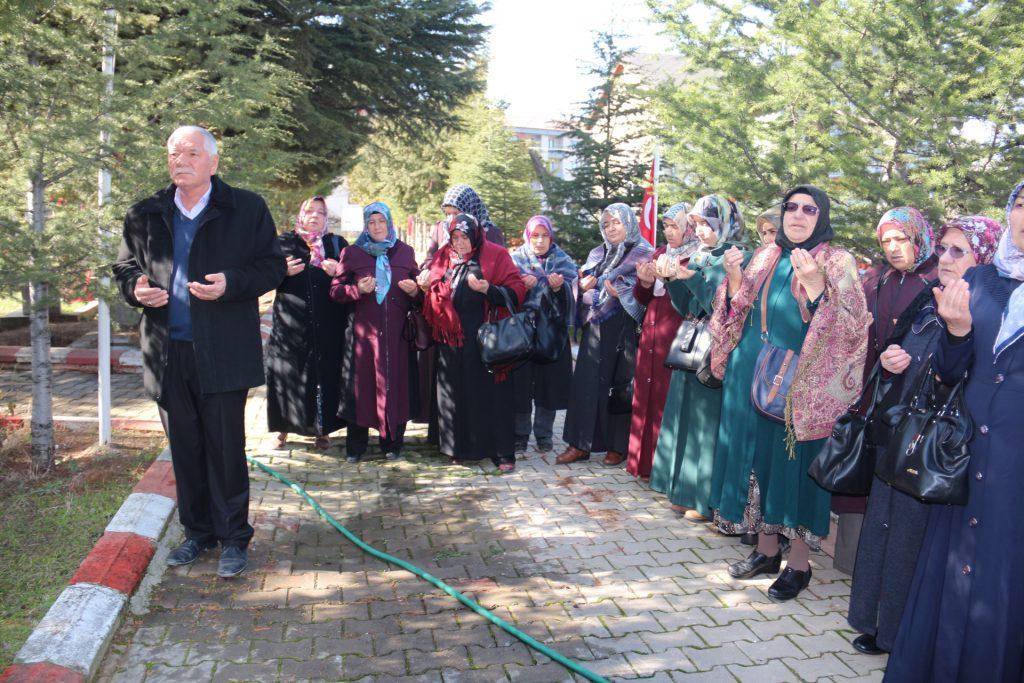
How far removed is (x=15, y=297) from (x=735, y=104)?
7646 millimetres

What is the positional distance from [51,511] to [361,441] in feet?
7.79

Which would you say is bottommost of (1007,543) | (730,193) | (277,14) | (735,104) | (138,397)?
(138,397)

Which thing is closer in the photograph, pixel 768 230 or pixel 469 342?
pixel 768 230

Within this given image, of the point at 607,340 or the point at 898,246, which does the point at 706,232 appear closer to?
the point at 898,246

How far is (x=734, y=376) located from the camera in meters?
4.60

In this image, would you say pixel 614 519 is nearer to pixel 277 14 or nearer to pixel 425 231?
pixel 277 14

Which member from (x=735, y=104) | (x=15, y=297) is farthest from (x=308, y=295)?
(x=735, y=104)

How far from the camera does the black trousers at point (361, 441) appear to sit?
6.62 meters

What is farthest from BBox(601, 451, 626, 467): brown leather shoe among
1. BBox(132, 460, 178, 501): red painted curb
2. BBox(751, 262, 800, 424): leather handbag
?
BBox(132, 460, 178, 501): red painted curb

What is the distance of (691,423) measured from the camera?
17.4ft

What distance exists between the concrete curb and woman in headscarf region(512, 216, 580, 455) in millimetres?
3056

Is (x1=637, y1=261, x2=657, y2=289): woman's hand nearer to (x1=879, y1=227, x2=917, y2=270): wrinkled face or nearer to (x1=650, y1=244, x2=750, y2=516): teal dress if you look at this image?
(x1=650, y1=244, x2=750, y2=516): teal dress

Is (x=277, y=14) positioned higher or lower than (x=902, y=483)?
higher

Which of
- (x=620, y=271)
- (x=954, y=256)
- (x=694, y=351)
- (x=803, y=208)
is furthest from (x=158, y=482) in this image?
(x=954, y=256)
